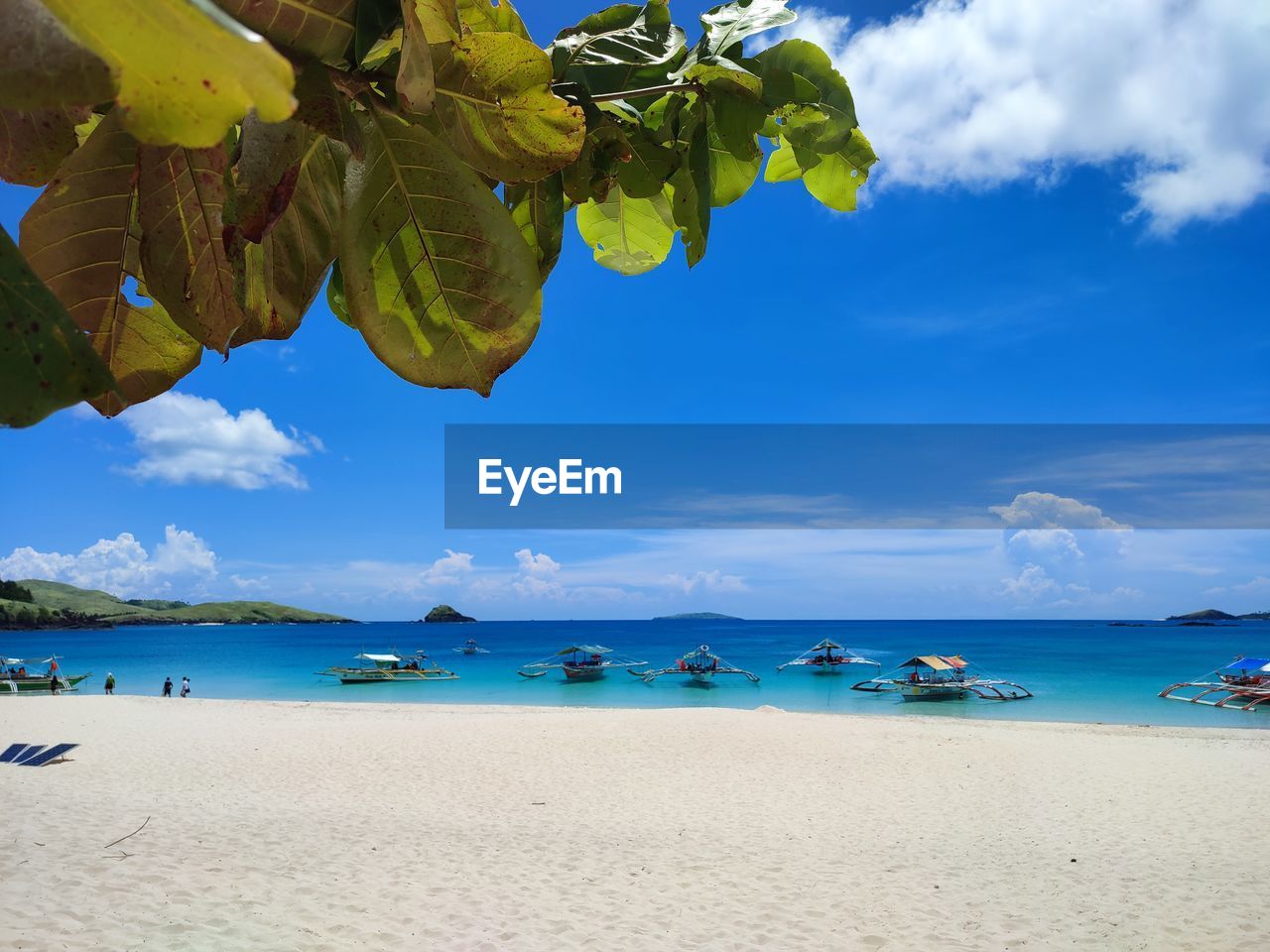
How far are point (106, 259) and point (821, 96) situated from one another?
394 mm

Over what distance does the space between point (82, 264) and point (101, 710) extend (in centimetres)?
2074

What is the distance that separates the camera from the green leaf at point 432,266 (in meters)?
0.38

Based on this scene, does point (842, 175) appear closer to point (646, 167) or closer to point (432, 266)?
point (646, 167)

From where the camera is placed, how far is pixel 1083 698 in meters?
24.8

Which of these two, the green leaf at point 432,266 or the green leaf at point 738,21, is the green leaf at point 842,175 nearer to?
the green leaf at point 738,21

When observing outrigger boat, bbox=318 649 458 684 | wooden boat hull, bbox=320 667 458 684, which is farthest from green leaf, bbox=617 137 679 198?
wooden boat hull, bbox=320 667 458 684

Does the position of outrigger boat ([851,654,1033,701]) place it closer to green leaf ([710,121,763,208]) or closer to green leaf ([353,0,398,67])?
green leaf ([710,121,763,208])

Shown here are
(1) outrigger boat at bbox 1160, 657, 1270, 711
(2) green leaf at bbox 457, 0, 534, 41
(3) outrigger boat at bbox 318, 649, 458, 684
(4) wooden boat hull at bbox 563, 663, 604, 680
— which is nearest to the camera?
(2) green leaf at bbox 457, 0, 534, 41

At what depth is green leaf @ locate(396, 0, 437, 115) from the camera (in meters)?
0.30

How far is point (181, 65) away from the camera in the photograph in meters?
0.19

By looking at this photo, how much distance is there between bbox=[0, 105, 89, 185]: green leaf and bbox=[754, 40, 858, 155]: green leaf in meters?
0.34

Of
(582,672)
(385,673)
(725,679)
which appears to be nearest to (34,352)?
(385,673)

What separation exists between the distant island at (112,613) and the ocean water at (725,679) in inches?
197

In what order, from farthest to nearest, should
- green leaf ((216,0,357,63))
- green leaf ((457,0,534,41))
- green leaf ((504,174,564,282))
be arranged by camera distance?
1. green leaf ((504,174,564,282))
2. green leaf ((457,0,534,41))
3. green leaf ((216,0,357,63))
